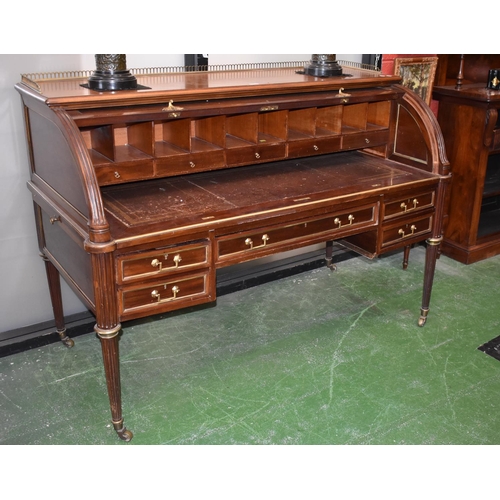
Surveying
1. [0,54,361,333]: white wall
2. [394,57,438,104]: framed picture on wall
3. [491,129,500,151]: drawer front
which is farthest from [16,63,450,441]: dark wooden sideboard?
[491,129,500,151]: drawer front

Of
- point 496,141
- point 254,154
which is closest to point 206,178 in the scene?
point 254,154

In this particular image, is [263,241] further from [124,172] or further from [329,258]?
[329,258]

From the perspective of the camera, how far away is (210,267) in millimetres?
2582

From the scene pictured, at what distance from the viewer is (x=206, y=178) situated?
303 cm

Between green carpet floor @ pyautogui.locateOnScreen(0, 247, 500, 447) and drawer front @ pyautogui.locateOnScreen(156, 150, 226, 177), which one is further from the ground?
drawer front @ pyautogui.locateOnScreen(156, 150, 226, 177)

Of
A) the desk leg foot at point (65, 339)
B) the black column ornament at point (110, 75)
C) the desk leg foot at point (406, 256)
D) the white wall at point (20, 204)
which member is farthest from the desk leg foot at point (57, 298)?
the desk leg foot at point (406, 256)

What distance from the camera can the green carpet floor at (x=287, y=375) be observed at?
267 centimetres

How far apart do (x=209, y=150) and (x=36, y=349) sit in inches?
54.7

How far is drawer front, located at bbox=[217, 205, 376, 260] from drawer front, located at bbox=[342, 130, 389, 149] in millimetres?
401

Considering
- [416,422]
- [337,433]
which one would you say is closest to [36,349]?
[337,433]

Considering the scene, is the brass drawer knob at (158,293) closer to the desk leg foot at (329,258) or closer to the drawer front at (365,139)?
the drawer front at (365,139)

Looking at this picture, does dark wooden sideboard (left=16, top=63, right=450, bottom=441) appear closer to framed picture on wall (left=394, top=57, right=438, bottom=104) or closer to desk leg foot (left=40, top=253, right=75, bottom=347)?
desk leg foot (left=40, top=253, right=75, bottom=347)

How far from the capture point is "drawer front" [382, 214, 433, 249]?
3.19m

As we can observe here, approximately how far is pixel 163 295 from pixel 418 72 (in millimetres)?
2501
